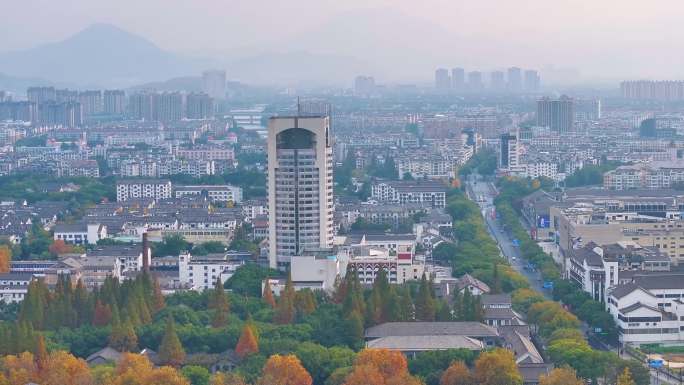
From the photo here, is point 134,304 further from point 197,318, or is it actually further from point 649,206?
point 649,206

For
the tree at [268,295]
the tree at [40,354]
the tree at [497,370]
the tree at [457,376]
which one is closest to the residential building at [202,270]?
the tree at [268,295]

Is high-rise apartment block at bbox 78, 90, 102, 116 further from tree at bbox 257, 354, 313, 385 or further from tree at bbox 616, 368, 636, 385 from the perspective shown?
tree at bbox 616, 368, 636, 385

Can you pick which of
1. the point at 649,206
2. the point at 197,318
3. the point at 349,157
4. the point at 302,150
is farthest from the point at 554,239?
the point at 349,157

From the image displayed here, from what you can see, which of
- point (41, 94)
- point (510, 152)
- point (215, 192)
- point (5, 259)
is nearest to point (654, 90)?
point (41, 94)

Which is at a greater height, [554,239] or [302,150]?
[302,150]

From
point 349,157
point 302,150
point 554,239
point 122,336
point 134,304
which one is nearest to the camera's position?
point 122,336

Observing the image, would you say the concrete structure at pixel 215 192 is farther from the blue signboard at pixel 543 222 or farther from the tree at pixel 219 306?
the tree at pixel 219 306

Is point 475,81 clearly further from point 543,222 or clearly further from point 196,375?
point 196,375
